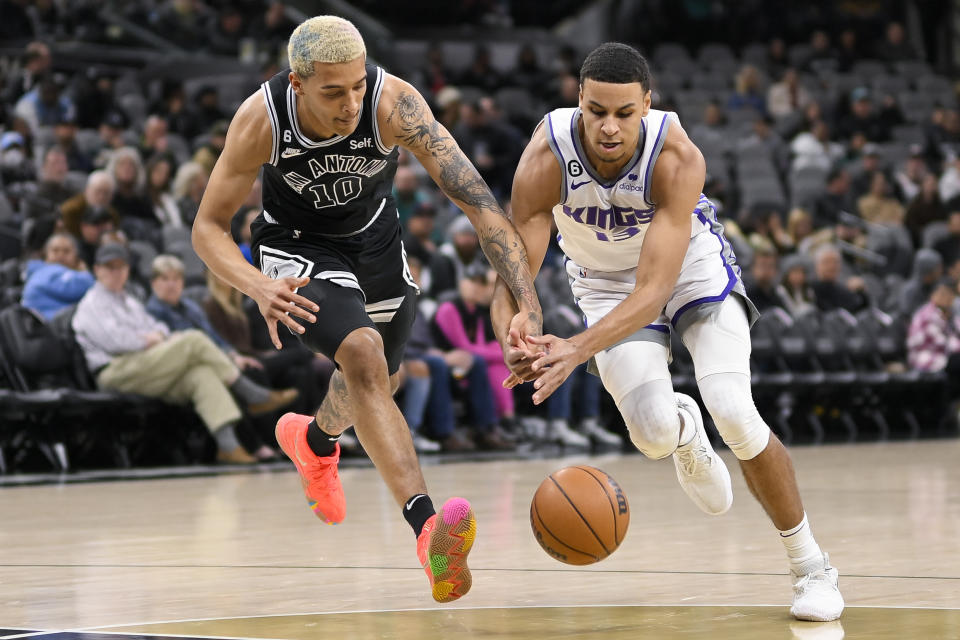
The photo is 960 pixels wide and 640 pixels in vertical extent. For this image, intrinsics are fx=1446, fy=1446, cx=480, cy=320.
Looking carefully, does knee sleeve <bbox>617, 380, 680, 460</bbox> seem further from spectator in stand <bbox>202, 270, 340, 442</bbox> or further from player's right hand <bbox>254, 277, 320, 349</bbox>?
spectator in stand <bbox>202, 270, 340, 442</bbox>

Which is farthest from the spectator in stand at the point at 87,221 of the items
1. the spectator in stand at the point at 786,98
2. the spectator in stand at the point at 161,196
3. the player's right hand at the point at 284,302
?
the spectator in stand at the point at 786,98

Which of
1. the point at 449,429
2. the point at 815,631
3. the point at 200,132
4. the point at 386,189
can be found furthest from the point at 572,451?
the point at 815,631

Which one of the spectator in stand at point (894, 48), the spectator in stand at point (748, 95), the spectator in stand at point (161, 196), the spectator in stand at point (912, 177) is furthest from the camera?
the spectator in stand at point (894, 48)

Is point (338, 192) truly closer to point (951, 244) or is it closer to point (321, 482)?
point (321, 482)

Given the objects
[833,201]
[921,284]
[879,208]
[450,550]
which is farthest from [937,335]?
[450,550]

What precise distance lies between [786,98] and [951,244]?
14.4 feet

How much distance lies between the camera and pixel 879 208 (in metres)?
16.7

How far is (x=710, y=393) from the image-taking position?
455 cm

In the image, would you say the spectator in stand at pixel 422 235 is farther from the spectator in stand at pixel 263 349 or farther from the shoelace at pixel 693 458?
the shoelace at pixel 693 458

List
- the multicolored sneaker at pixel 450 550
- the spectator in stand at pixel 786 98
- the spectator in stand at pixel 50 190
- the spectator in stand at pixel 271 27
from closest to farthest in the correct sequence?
the multicolored sneaker at pixel 450 550
the spectator in stand at pixel 50 190
the spectator in stand at pixel 271 27
the spectator in stand at pixel 786 98

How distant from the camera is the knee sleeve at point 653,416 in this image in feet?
15.5

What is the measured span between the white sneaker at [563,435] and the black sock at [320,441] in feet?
19.7

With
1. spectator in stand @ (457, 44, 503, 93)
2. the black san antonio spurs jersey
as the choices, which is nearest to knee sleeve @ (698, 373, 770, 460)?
the black san antonio spurs jersey

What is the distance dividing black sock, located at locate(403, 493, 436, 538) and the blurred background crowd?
534cm
